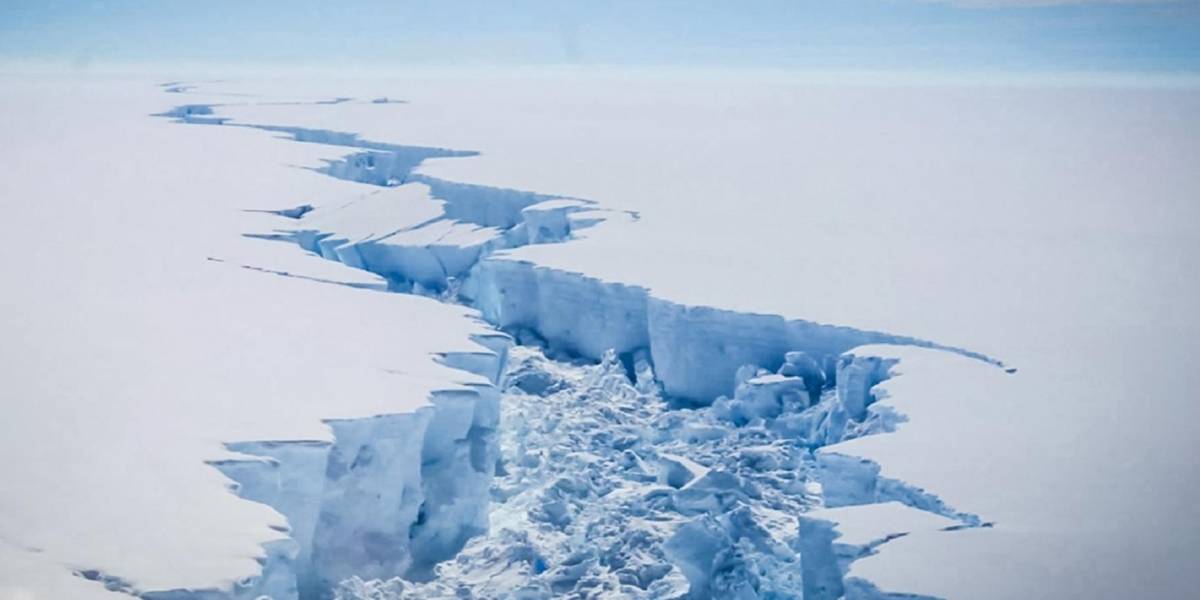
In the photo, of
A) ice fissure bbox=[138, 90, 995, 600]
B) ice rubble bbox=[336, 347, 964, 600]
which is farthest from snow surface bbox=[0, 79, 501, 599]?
ice rubble bbox=[336, 347, 964, 600]

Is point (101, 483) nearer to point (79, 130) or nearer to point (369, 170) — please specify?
point (369, 170)

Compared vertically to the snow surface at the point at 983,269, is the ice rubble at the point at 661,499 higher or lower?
lower

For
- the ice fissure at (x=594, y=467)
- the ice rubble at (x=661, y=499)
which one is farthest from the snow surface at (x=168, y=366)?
the ice rubble at (x=661, y=499)

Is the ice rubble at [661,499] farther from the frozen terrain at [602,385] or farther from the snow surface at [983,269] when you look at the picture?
the snow surface at [983,269]

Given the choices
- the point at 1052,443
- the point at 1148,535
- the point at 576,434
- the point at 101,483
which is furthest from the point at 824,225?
the point at 101,483

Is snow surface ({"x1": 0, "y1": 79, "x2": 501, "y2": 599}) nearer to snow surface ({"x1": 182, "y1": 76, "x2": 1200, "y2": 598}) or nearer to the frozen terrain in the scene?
the frozen terrain

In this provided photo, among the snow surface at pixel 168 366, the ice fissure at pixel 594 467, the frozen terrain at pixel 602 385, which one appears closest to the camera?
the snow surface at pixel 168 366

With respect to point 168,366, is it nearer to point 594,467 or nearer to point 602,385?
point 594,467

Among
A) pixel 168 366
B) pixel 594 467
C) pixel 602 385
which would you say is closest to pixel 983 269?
pixel 602 385

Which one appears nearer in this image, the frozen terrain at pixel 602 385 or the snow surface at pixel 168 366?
the snow surface at pixel 168 366
